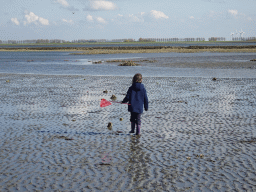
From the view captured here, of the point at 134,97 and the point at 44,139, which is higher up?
the point at 134,97

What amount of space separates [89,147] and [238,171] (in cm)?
430

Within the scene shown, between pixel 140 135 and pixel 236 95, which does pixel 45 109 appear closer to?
pixel 140 135

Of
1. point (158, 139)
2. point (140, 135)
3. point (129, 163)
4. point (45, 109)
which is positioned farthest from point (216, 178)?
point (45, 109)

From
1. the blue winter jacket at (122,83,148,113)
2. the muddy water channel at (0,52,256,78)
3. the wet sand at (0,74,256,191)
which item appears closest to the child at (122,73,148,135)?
the blue winter jacket at (122,83,148,113)

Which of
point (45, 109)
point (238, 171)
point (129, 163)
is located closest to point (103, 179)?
point (129, 163)

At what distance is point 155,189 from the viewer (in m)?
6.66

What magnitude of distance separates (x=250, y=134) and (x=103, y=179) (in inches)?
236

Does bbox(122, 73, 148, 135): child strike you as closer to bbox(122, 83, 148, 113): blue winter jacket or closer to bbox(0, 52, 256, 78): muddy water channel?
bbox(122, 83, 148, 113): blue winter jacket

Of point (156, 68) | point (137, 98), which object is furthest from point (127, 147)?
point (156, 68)

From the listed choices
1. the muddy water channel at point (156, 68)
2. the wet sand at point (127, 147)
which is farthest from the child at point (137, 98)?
the muddy water channel at point (156, 68)

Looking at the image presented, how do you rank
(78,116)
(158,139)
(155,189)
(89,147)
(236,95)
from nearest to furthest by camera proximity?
(155,189)
(89,147)
(158,139)
(78,116)
(236,95)

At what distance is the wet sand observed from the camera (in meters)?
7.11

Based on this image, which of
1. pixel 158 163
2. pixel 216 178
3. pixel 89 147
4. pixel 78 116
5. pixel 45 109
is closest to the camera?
pixel 216 178

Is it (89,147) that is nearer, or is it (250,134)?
(89,147)
